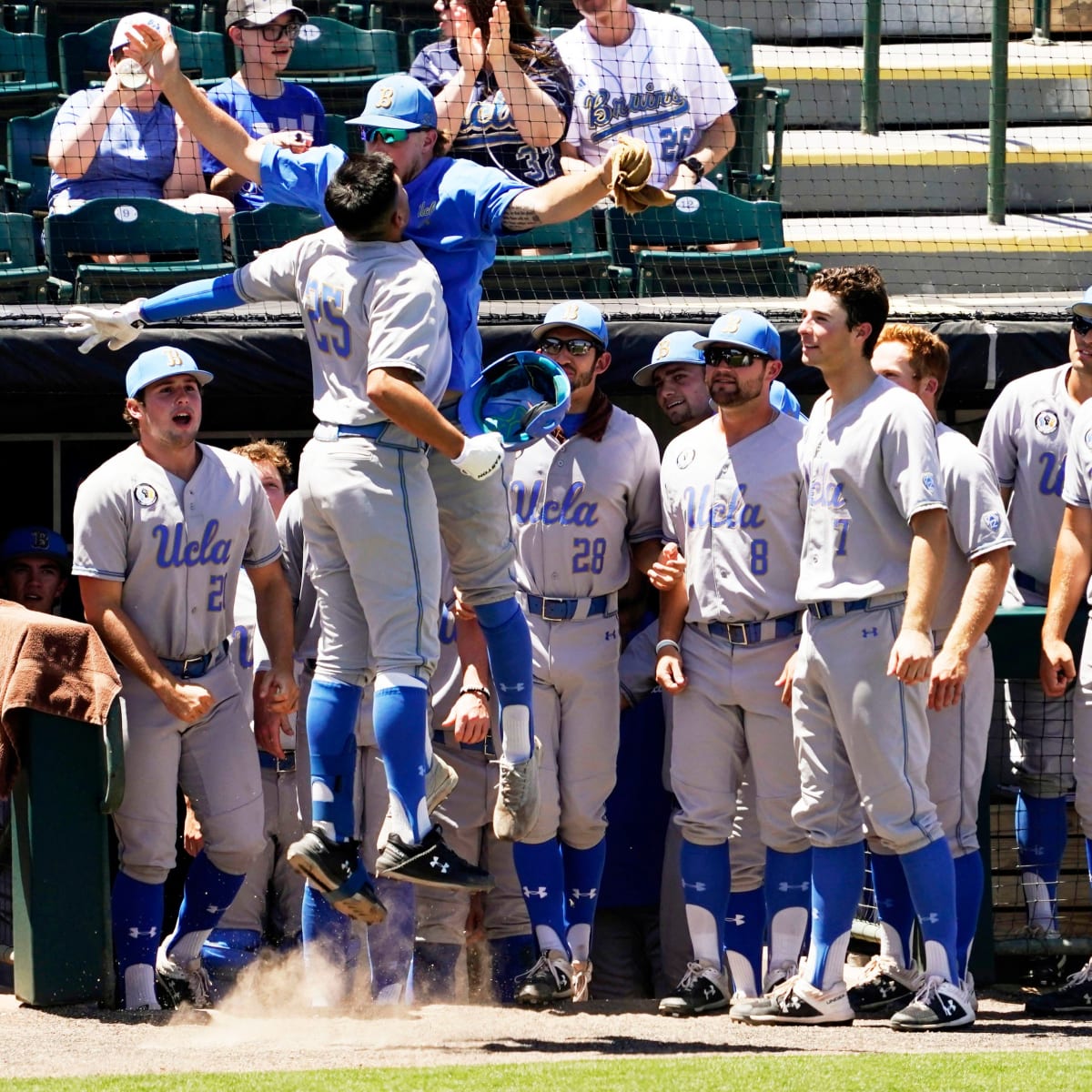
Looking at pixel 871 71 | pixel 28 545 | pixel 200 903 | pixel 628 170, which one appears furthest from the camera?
pixel 871 71

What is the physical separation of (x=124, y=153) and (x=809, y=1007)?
4.47 metres

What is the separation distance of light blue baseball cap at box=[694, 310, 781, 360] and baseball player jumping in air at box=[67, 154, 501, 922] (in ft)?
3.33

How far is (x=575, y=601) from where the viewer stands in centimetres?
506

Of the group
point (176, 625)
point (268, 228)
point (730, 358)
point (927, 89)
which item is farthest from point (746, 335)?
point (927, 89)

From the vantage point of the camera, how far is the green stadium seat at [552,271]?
7047 millimetres

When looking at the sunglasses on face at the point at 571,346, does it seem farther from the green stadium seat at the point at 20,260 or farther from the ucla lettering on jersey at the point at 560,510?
the green stadium seat at the point at 20,260

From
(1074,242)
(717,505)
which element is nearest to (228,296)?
(717,505)

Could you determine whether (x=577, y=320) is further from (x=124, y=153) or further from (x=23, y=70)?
(x=23, y=70)

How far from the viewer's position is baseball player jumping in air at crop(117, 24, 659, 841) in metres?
4.09

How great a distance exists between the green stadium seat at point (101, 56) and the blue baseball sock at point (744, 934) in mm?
4914

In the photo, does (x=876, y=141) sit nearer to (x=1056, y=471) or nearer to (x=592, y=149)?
(x=592, y=149)

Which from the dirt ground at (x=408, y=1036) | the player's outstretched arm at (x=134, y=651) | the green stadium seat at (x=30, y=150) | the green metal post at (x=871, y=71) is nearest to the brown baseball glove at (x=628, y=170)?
the player's outstretched arm at (x=134, y=651)

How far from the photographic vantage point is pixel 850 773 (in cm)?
448

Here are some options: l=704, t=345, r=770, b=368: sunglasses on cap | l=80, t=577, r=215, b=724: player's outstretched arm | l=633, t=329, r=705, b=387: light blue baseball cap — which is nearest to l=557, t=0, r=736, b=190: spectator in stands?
l=633, t=329, r=705, b=387: light blue baseball cap
